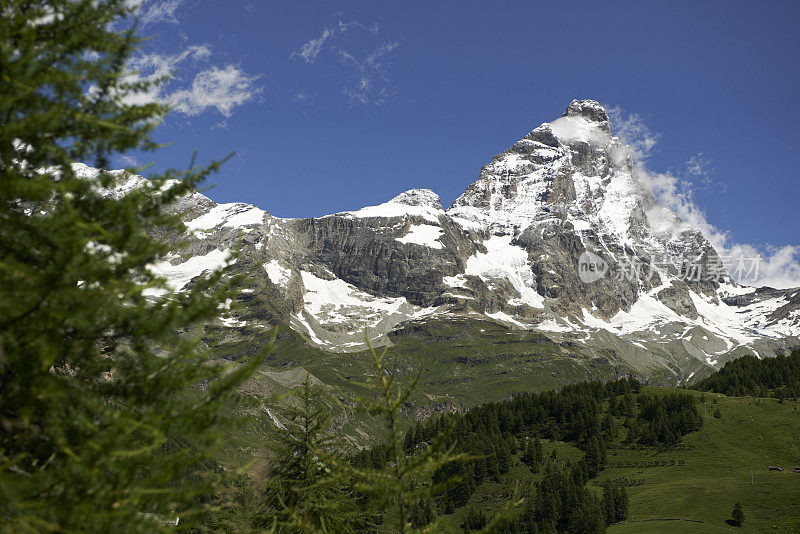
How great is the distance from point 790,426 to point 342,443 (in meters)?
198

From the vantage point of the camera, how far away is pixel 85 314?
689cm

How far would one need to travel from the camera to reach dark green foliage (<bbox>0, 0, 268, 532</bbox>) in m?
6.56

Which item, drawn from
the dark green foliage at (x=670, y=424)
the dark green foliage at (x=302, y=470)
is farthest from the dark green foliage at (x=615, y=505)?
the dark green foliage at (x=302, y=470)

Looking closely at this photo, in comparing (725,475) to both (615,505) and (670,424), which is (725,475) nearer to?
(615,505)

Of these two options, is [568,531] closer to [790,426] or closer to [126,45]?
[790,426]

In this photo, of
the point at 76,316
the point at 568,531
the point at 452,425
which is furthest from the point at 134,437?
the point at 568,531

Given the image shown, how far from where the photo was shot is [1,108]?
7359 mm

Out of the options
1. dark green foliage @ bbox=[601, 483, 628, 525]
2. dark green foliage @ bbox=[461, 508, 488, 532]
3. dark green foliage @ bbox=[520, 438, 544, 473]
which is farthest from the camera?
dark green foliage @ bbox=[520, 438, 544, 473]

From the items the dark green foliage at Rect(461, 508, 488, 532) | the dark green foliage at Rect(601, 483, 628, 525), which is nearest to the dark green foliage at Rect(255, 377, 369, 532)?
the dark green foliage at Rect(461, 508, 488, 532)

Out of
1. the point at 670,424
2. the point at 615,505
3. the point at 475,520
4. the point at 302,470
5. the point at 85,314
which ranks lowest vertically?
the point at 475,520

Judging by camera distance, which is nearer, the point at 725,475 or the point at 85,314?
the point at 85,314

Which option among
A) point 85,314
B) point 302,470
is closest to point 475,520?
point 302,470

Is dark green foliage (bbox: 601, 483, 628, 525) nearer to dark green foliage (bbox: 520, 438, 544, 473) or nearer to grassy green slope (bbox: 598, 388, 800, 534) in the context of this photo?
grassy green slope (bbox: 598, 388, 800, 534)

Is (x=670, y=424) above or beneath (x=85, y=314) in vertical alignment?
beneath
